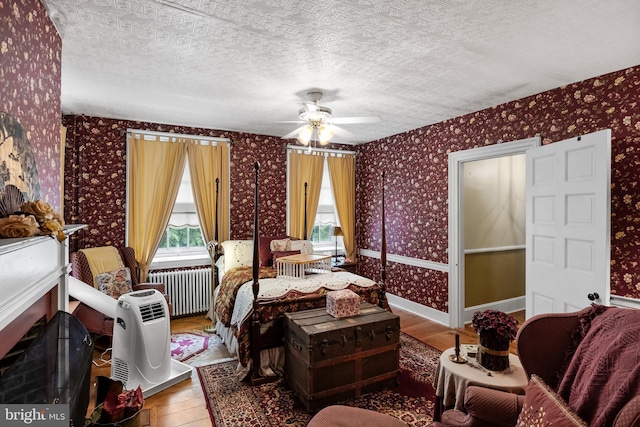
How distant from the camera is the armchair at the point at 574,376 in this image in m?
1.09

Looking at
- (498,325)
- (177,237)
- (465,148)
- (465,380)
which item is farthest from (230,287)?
(465,148)

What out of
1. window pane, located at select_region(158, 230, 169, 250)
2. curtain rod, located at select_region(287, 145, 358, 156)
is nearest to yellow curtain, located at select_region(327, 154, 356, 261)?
curtain rod, located at select_region(287, 145, 358, 156)

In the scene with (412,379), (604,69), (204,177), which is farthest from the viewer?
(204,177)

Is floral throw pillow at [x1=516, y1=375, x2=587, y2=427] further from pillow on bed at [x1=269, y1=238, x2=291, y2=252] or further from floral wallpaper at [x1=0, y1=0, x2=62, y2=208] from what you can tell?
pillow on bed at [x1=269, y1=238, x2=291, y2=252]

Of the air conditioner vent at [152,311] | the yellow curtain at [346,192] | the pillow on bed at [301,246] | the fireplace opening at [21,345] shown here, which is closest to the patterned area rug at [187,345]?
the air conditioner vent at [152,311]

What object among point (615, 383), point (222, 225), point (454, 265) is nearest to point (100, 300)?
point (222, 225)

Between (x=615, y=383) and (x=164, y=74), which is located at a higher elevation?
→ (x=164, y=74)

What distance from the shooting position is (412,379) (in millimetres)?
2924

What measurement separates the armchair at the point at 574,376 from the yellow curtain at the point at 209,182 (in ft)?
12.5

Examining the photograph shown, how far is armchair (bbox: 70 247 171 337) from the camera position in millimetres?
3221

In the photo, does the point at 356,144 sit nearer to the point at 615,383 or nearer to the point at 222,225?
the point at 222,225

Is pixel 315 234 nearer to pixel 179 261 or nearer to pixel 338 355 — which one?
pixel 179 261

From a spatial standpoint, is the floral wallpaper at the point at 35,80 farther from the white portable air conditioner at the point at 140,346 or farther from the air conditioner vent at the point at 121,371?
the air conditioner vent at the point at 121,371

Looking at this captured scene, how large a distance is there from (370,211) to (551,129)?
9.63 ft
